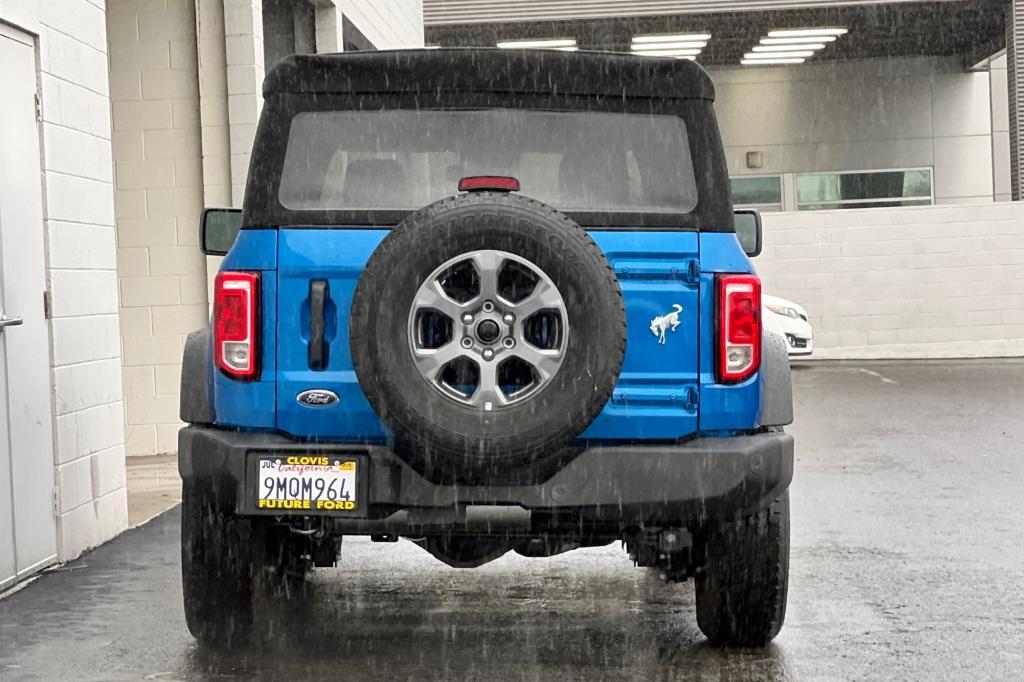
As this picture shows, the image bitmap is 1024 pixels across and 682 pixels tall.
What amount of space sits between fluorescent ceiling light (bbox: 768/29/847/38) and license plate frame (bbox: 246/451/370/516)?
21.9 meters

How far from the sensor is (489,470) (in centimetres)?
453

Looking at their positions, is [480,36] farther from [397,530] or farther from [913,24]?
[397,530]

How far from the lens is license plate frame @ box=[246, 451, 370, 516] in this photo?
4.63 meters

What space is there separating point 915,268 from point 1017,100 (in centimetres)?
287

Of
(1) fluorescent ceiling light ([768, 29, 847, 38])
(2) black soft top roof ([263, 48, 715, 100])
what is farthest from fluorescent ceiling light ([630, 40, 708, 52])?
(2) black soft top roof ([263, 48, 715, 100])

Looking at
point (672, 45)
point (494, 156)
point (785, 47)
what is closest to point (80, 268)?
point (494, 156)

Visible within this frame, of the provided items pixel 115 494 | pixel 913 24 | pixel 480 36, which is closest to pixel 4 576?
pixel 115 494

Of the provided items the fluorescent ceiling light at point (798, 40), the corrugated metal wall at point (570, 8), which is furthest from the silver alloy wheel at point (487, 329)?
the fluorescent ceiling light at point (798, 40)

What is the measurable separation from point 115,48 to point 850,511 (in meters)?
6.24

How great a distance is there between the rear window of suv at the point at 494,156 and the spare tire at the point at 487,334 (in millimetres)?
456

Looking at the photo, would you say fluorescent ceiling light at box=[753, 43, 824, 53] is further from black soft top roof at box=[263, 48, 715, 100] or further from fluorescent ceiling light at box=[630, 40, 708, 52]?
black soft top roof at box=[263, 48, 715, 100]

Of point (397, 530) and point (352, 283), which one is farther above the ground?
point (352, 283)

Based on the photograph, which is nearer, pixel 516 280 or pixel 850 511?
pixel 516 280

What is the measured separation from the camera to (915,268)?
21219mm
